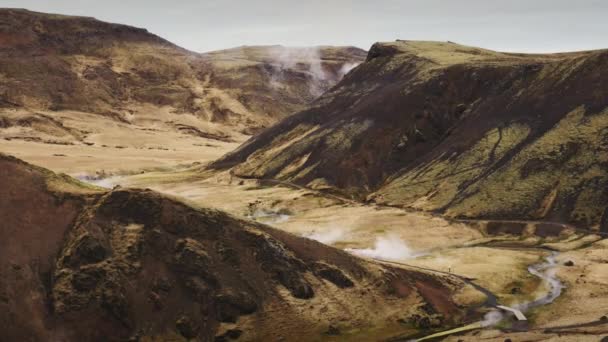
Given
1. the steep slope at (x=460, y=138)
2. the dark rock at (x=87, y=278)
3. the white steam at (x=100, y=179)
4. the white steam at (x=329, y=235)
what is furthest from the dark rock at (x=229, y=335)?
the white steam at (x=100, y=179)

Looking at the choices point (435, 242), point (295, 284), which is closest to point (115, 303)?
point (295, 284)

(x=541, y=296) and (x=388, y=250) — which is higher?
(x=541, y=296)

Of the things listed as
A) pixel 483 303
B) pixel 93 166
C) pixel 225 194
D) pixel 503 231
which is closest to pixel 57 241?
pixel 483 303

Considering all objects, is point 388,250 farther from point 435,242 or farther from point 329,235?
point 329,235

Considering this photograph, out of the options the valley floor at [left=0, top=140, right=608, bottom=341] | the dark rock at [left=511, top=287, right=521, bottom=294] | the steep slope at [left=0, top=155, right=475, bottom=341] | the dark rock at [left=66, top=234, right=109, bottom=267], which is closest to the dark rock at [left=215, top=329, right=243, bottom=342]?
the steep slope at [left=0, top=155, right=475, bottom=341]

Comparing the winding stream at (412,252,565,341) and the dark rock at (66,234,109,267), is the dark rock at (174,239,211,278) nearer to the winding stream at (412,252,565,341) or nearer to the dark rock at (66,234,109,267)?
the dark rock at (66,234,109,267)

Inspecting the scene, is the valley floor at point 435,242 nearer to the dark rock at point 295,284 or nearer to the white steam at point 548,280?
the white steam at point 548,280
